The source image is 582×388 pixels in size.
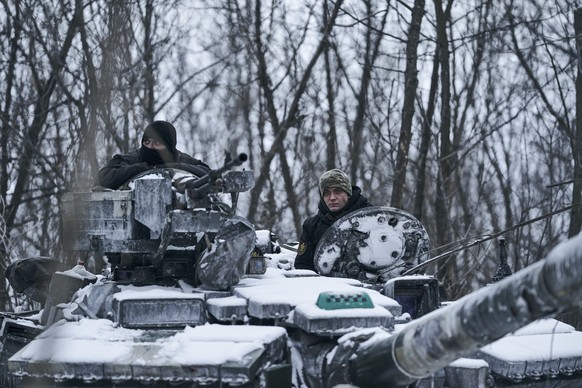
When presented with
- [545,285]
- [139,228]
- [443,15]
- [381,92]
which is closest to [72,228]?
[139,228]

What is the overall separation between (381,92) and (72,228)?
44.2ft

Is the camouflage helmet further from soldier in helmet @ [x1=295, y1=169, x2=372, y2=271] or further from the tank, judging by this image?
the tank

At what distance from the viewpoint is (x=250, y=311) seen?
6.01m

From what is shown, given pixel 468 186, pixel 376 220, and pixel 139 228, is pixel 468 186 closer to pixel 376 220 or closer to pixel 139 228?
pixel 376 220

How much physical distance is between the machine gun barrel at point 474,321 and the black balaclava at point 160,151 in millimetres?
2936

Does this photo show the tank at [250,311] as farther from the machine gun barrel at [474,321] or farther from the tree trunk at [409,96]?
the tree trunk at [409,96]

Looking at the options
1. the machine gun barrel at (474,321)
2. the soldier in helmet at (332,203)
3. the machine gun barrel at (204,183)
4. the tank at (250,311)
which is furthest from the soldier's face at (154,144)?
the machine gun barrel at (474,321)

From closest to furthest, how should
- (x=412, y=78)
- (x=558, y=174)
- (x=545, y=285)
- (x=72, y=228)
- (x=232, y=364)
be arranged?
(x=545, y=285), (x=232, y=364), (x=72, y=228), (x=412, y=78), (x=558, y=174)

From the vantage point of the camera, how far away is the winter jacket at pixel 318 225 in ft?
27.1

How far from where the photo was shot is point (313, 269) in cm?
805

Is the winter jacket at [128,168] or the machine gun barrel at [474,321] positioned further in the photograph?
the winter jacket at [128,168]

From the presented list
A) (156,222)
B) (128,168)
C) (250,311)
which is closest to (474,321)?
(250,311)

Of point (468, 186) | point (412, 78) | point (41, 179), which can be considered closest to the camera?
point (412, 78)

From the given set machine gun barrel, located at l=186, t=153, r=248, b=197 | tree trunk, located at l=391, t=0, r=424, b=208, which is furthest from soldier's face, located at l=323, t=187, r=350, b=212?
tree trunk, located at l=391, t=0, r=424, b=208
